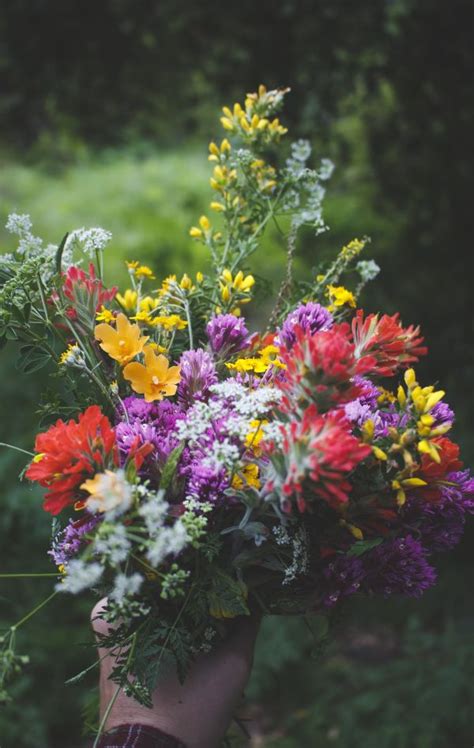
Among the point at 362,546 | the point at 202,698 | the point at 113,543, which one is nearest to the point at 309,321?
the point at 362,546

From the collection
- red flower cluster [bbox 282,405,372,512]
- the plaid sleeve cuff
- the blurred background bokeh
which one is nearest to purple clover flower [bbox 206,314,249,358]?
red flower cluster [bbox 282,405,372,512]

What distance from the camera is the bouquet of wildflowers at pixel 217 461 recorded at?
945 mm

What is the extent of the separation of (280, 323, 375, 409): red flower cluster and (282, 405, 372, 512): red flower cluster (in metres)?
0.03

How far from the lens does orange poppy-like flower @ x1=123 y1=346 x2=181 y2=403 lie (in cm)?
114

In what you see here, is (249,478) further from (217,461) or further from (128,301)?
(128,301)

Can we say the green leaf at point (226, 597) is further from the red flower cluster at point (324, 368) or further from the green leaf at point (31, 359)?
the green leaf at point (31, 359)

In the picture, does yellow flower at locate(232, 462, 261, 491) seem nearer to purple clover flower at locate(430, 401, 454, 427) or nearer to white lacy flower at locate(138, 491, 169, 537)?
white lacy flower at locate(138, 491, 169, 537)

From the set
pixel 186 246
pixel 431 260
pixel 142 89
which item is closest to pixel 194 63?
pixel 142 89

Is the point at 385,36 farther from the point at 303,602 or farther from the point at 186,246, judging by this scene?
the point at 186,246

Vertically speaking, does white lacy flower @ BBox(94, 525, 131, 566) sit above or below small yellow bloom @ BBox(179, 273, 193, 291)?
below

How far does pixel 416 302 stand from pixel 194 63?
1.71 metres

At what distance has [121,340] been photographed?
1.15 meters

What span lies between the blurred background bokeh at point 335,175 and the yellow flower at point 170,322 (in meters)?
1.89

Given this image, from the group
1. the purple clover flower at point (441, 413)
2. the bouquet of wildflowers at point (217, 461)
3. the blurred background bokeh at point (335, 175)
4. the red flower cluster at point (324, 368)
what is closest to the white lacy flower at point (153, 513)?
the bouquet of wildflowers at point (217, 461)
